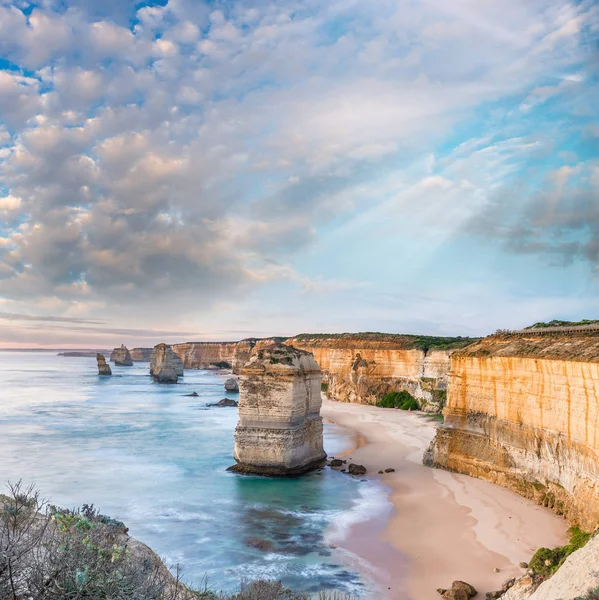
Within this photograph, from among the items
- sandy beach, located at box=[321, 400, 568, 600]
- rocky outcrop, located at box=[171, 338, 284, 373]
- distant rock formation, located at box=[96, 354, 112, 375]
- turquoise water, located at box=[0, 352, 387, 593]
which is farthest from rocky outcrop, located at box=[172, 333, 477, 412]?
rocky outcrop, located at box=[171, 338, 284, 373]

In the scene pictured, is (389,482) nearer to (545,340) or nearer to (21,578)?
(545,340)

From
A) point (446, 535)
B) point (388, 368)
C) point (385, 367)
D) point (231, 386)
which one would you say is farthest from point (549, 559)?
point (231, 386)

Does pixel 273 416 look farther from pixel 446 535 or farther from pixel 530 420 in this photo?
pixel 530 420

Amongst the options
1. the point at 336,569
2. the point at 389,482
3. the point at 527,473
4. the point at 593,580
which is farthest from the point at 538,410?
the point at 593,580

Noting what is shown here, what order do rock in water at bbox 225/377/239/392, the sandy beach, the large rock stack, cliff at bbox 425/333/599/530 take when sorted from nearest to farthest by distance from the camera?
1. the sandy beach
2. cliff at bbox 425/333/599/530
3. rock in water at bbox 225/377/239/392
4. the large rock stack

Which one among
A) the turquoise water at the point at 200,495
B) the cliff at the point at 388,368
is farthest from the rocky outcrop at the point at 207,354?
the turquoise water at the point at 200,495

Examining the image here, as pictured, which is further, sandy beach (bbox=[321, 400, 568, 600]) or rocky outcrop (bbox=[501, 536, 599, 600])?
sandy beach (bbox=[321, 400, 568, 600])

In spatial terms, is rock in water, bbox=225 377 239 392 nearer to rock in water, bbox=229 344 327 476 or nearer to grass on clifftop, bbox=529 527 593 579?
rock in water, bbox=229 344 327 476
